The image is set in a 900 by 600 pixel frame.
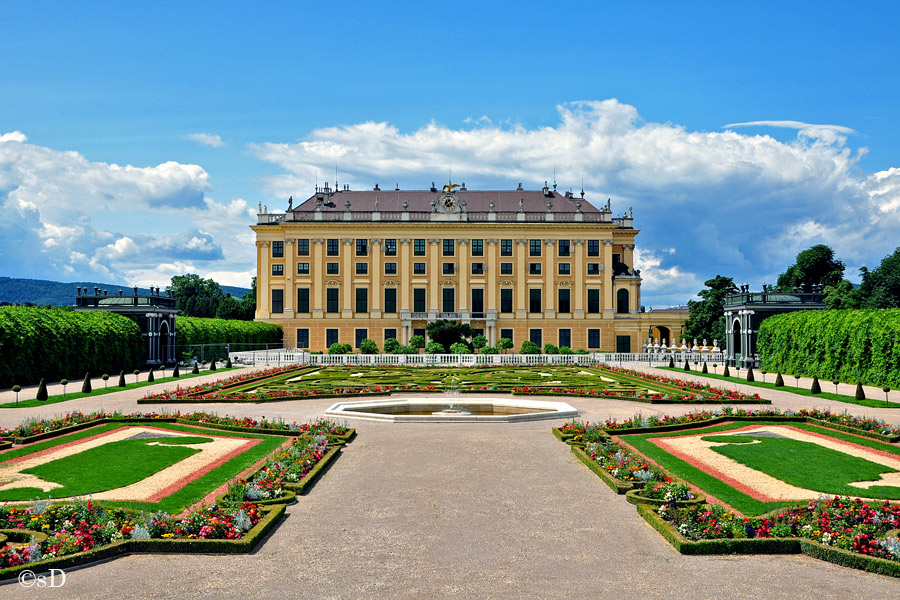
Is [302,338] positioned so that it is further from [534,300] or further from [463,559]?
[463,559]

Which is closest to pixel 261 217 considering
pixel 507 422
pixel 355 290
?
pixel 355 290

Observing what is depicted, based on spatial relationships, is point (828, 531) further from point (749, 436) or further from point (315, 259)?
point (315, 259)

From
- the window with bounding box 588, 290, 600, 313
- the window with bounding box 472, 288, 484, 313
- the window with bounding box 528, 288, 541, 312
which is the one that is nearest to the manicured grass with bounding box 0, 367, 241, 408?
the window with bounding box 472, 288, 484, 313

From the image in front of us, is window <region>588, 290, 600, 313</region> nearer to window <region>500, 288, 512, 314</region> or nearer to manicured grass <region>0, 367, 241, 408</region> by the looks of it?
window <region>500, 288, 512, 314</region>

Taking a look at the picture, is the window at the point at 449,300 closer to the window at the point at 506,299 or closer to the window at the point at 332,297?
the window at the point at 506,299

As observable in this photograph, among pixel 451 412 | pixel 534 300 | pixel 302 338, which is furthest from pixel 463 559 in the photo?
pixel 302 338

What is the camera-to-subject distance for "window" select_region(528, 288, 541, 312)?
3017 inches

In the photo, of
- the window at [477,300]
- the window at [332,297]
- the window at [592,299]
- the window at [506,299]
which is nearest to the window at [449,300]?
the window at [477,300]

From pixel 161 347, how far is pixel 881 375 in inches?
1815

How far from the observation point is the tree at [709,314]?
7712 cm

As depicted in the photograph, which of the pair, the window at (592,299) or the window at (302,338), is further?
the window at (592,299)

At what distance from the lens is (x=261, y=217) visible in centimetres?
7938

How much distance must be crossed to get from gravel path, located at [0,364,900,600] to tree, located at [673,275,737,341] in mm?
67437

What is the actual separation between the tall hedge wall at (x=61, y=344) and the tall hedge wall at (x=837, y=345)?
42884 mm
